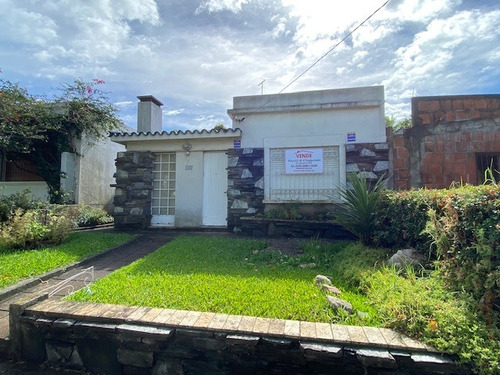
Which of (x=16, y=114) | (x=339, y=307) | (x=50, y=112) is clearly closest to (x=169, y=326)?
(x=339, y=307)

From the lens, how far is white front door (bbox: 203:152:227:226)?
25.3 ft

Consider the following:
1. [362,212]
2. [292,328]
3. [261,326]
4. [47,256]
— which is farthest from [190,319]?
[47,256]

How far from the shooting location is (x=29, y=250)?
5.11m

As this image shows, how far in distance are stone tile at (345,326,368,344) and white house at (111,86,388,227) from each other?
15.6 feet

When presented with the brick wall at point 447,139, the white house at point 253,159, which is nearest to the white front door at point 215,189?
the white house at point 253,159

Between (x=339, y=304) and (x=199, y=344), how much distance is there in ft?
4.37

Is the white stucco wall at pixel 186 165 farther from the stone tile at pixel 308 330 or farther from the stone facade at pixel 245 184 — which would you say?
the stone tile at pixel 308 330

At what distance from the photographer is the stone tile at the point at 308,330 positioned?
2.11m

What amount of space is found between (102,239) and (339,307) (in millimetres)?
5492

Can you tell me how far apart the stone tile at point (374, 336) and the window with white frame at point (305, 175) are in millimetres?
4787

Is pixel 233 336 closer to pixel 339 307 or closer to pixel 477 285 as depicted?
pixel 339 307

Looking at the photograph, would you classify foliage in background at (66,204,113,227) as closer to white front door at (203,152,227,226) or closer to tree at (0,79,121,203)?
tree at (0,79,121,203)

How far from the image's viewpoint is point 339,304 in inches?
103

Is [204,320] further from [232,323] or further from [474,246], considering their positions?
[474,246]
